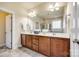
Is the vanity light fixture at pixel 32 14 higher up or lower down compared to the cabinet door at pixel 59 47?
higher up

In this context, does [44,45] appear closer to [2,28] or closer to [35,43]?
[35,43]

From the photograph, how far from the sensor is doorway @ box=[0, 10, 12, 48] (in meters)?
3.52

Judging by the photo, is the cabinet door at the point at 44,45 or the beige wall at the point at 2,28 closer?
the cabinet door at the point at 44,45

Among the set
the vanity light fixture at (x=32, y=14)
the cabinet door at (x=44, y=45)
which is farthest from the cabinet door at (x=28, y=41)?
the vanity light fixture at (x=32, y=14)

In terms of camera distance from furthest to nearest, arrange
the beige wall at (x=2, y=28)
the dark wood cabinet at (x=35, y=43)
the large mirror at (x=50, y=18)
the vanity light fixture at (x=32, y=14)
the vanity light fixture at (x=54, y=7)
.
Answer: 1. the beige wall at (x=2, y=28)
2. the dark wood cabinet at (x=35, y=43)
3. the vanity light fixture at (x=32, y=14)
4. the large mirror at (x=50, y=18)
5. the vanity light fixture at (x=54, y=7)

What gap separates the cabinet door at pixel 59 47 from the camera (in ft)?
9.47

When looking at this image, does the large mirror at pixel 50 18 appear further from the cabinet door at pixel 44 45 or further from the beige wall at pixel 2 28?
the beige wall at pixel 2 28

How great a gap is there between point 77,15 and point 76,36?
0.40m

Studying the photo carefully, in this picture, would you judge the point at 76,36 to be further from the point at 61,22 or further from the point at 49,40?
the point at 49,40

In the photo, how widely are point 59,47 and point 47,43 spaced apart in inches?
16.4

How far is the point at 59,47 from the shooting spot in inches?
120

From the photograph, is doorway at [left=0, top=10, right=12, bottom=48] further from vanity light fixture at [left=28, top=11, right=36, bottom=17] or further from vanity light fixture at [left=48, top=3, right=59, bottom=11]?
vanity light fixture at [left=48, top=3, right=59, bottom=11]

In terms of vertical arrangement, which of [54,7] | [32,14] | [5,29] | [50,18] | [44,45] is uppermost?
[54,7]

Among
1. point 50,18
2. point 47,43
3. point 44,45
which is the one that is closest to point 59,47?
point 47,43
